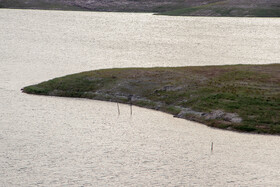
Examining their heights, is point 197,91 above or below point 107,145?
above

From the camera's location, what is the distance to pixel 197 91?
47.0m

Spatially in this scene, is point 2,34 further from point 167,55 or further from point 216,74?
point 216,74

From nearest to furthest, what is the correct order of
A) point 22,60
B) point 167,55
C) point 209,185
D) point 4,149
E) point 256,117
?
point 209,185
point 4,149
point 256,117
point 22,60
point 167,55

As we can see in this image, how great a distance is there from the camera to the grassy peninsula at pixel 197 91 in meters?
41.1

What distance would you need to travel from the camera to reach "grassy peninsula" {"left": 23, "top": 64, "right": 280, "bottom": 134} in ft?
135

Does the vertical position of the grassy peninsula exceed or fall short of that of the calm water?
it exceeds it

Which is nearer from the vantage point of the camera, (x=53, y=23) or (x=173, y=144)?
(x=173, y=144)

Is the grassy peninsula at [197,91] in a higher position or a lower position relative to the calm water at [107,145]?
higher

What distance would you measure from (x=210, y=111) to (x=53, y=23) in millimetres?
134801

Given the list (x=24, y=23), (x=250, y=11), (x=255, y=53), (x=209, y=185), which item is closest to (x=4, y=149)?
(x=209, y=185)

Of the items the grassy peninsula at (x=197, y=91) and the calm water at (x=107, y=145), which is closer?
the calm water at (x=107, y=145)

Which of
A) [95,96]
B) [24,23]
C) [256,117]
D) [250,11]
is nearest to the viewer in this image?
[256,117]

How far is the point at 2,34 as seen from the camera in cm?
13188

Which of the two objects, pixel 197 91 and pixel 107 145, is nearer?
pixel 107 145
